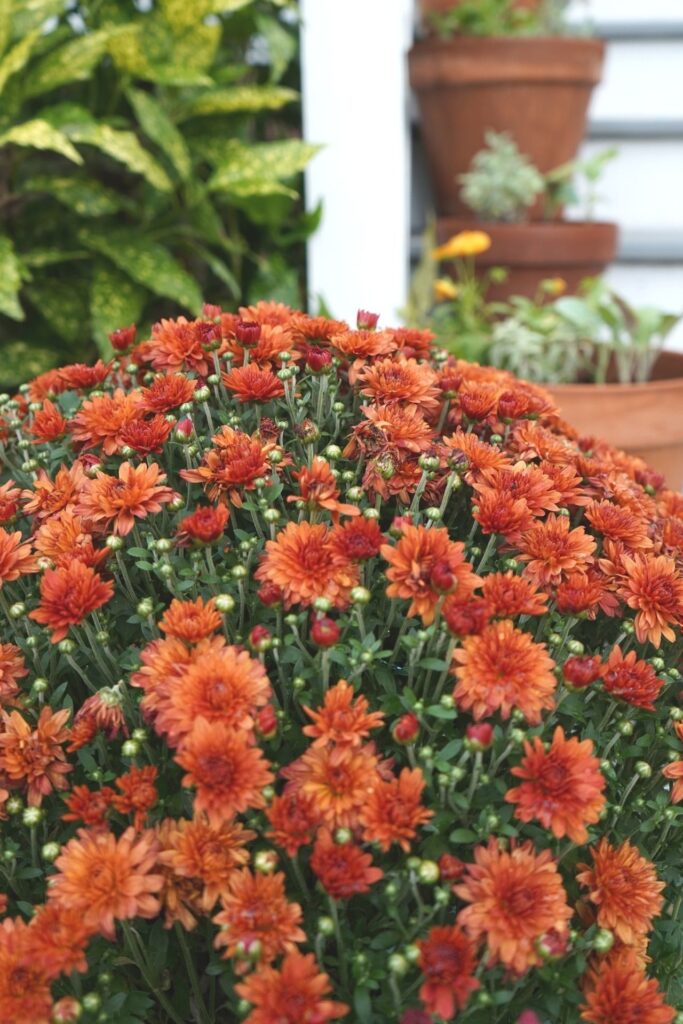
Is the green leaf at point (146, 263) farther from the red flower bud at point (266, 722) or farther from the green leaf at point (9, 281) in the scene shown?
the red flower bud at point (266, 722)

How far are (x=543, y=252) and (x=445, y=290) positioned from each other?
0.93 ft

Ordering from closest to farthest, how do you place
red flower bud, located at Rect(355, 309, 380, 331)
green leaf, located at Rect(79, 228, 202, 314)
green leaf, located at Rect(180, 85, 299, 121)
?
red flower bud, located at Rect(355, 309, 380, 331)
green leaf, located at Rect(79, 228, 202, 314)
green leaf, located at Rect(180, 85, 299, 121)

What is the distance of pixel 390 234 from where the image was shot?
7.24 ft

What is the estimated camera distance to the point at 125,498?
2.35 feet

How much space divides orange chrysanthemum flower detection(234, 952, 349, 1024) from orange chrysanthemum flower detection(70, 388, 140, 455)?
1.38 ft

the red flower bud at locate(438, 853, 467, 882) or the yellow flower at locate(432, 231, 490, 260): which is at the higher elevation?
the yellow flower at locate(432, 231, 490, 260)

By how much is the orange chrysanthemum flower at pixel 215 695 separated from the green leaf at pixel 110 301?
1.39 meters

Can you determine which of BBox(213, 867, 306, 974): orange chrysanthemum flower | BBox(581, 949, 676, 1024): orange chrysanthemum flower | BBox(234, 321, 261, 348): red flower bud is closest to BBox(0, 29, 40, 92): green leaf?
BBox(234, 321, 261, 348): red flower bud

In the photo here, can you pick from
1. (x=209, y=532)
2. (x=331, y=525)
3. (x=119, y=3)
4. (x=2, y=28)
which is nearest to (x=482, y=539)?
(x=331, y=525)

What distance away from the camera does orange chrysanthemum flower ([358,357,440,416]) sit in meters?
0.83

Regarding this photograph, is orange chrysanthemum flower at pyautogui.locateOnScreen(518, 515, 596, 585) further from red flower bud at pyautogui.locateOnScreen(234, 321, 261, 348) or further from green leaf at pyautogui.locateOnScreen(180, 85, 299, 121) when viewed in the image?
green leaf at pyautogui.locateOnScreen(180, 85, 299, 121)

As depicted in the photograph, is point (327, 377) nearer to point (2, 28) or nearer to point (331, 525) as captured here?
point (331, 525)

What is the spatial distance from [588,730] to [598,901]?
123 millimetres

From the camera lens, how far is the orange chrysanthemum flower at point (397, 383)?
0.83 meters
